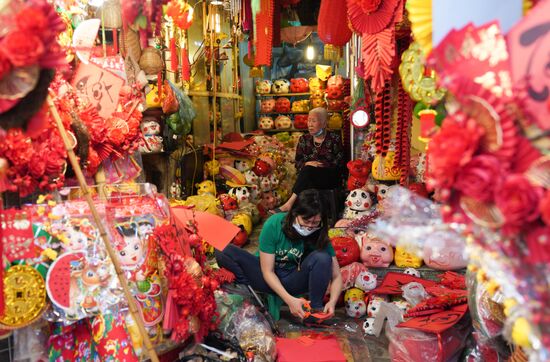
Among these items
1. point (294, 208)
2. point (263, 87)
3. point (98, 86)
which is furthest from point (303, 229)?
point (263, 87)

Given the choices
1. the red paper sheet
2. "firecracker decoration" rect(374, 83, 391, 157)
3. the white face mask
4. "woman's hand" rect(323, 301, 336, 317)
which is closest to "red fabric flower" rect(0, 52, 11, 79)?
the red paper sheet

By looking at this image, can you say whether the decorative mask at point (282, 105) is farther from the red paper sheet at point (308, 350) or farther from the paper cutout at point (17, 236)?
the paper cutout at point (17, 236)

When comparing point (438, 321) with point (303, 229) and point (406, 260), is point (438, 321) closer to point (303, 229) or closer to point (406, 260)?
point (303, 229)

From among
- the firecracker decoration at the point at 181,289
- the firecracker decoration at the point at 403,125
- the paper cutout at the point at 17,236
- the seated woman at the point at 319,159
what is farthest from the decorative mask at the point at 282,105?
the paper cutout at the point at 17,236

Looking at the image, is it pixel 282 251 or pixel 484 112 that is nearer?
pixel 484 112

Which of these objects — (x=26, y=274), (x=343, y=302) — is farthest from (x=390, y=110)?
(x=26, y=274)

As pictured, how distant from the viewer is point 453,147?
3.93 feet

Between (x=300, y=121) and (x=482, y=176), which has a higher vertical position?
(x=482, y=176)

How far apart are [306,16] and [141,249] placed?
9211mm

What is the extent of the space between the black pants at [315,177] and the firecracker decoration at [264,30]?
3.97 ft

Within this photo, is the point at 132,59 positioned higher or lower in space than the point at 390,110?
higher

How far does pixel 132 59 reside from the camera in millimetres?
3537

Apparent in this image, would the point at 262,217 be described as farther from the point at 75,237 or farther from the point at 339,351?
the point at 75,237

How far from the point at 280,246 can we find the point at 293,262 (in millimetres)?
162
